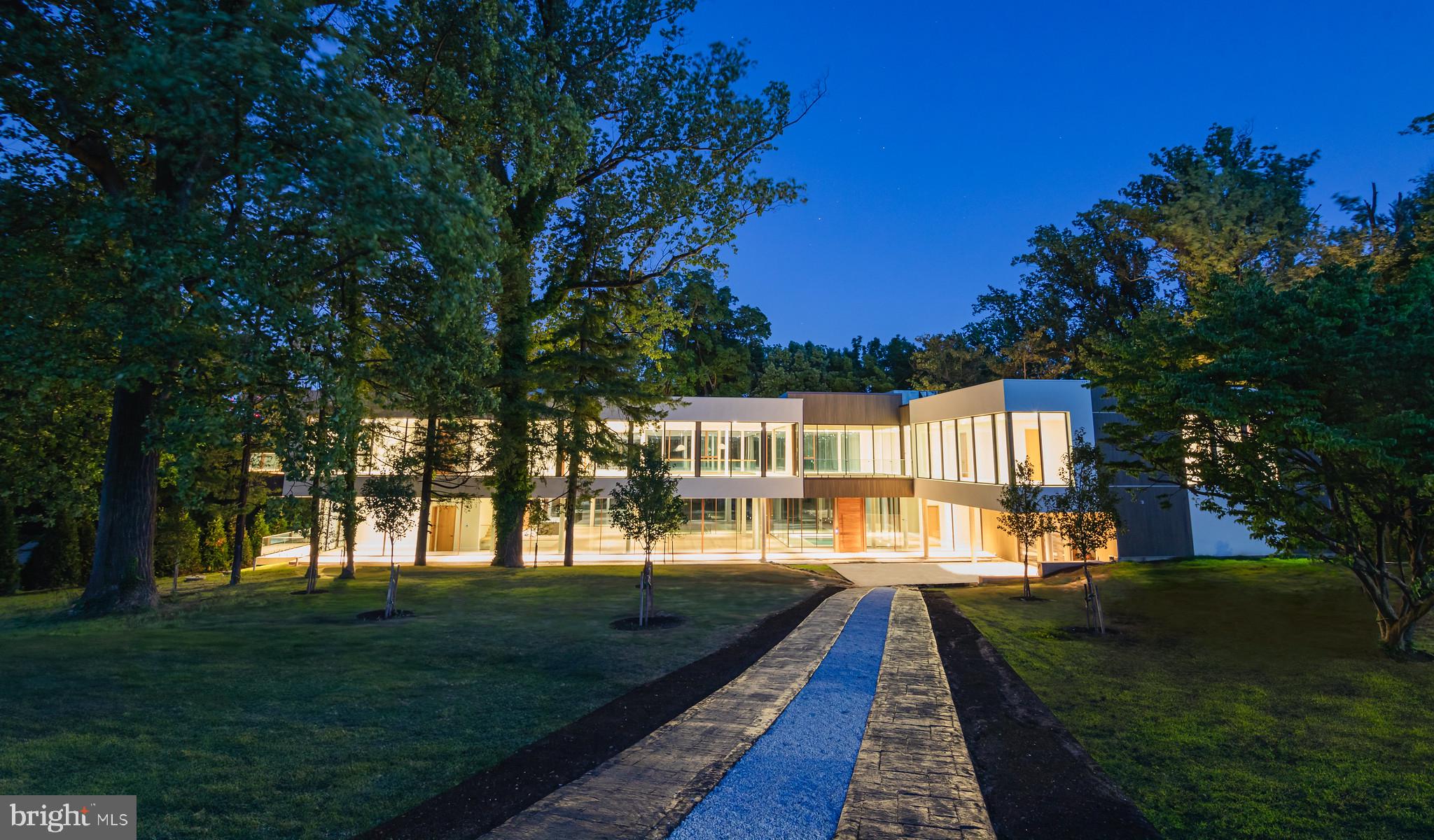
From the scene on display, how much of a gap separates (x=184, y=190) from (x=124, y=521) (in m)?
6.84

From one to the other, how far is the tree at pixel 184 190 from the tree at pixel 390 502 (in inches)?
269

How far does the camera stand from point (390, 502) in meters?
17.0

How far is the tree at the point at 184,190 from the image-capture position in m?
8.60

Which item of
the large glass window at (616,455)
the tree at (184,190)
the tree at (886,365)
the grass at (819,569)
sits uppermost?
the tree at (886,365)

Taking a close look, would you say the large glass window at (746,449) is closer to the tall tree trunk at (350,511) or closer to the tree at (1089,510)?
the tree at (1089,510)

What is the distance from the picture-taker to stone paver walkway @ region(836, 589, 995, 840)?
16.0ft

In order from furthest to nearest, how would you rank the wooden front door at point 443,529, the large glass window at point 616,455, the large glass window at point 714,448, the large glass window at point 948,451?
the wooden front door at point 443,529, the large glass window at point 714,448, the large glass window at point 948,451, the large glass window at point 616,455

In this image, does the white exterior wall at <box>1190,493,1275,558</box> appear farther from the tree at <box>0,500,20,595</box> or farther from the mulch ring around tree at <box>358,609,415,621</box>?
the tree at <box>0,500,20,595</box>

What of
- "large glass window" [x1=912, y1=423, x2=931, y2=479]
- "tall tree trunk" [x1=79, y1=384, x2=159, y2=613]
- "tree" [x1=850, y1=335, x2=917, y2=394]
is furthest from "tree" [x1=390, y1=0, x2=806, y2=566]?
"tree" [x1=850, y1=335, x2=917, y2=394]

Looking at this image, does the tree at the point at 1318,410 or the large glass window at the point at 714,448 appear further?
the large glass window at the point at 714,448

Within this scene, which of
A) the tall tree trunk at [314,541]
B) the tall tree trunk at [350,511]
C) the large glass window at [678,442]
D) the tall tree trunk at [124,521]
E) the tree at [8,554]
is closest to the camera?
the tall tree trunk at [124,521]

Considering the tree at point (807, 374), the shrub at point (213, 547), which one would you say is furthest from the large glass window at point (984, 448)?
the shrub at point (213, 547)

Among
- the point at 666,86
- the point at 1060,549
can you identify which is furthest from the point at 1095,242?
the point at 666,86

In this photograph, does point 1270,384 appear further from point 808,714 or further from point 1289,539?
point 808,714
